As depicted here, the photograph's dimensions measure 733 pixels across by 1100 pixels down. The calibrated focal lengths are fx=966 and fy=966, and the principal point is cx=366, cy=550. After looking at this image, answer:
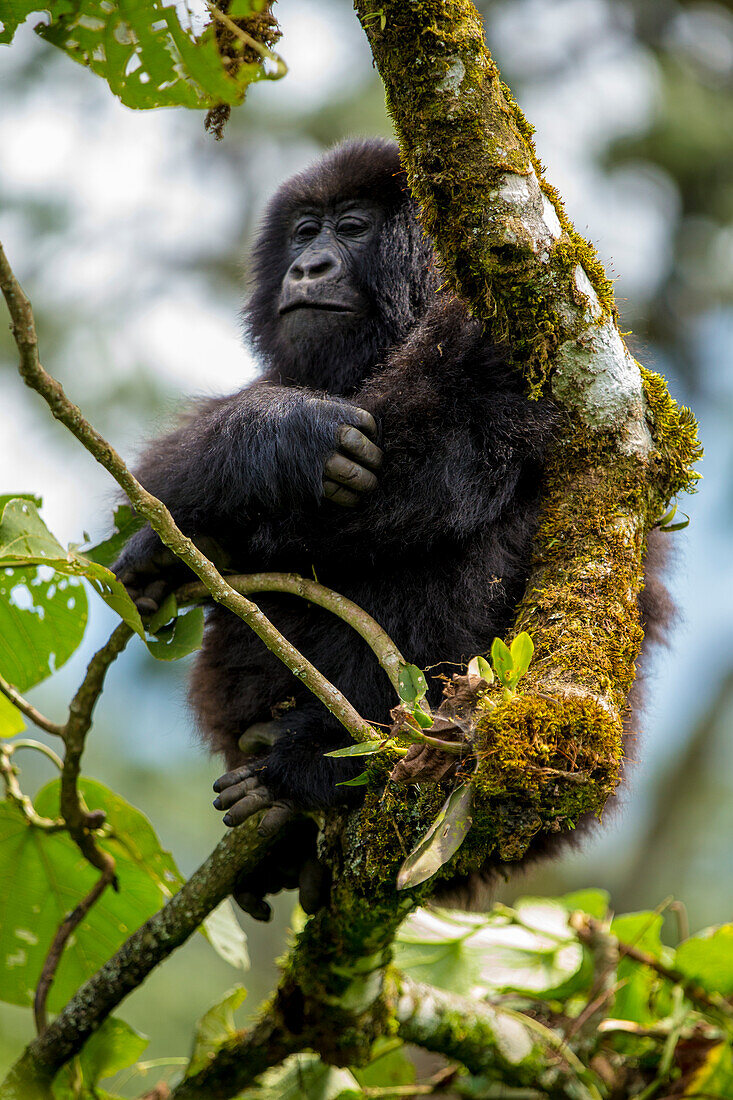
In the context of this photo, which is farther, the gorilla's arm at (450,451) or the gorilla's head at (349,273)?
the gorilla's head at (349,273)

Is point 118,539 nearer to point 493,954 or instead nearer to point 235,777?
point 235,777

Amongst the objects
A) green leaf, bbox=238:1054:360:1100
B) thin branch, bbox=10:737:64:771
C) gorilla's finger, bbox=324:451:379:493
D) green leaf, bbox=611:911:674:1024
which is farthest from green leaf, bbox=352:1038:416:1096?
gorilla's finger, bbox=324:451:379:493

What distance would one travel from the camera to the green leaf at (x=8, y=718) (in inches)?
91.2

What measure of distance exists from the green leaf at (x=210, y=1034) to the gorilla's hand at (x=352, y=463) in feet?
4.69

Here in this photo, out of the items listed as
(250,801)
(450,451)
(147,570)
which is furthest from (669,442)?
(147,570)

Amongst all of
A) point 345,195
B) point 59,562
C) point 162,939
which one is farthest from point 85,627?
point 345,195

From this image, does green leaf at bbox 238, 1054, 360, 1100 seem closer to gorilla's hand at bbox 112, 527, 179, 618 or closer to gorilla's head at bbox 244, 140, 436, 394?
gorilla's hand at bbox 112, 527, 179, 618

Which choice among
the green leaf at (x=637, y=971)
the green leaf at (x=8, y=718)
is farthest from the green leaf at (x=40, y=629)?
the green leaf at (x=637, y=971)

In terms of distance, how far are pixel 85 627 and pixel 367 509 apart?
0.76 metres

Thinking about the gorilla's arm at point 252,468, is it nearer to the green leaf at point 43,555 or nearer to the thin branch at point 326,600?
the thin branch at point 326,600

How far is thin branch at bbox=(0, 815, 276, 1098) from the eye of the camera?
2102 millimetres

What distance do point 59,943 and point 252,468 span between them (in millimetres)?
1282

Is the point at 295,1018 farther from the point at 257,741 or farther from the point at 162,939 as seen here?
the point at 257,741

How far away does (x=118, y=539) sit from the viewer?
102 inches
